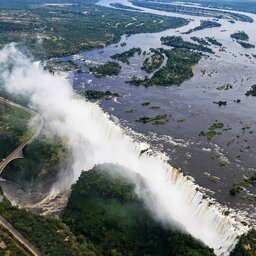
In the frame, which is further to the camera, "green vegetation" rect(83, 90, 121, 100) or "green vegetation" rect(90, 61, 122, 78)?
"green vegetation" rect(90, 61, 122, 78)

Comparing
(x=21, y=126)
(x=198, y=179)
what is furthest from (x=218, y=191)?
(x=21, y=126)

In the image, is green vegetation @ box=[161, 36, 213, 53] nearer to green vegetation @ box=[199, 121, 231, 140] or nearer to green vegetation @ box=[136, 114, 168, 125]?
green vegetation @ box=[136, 114, 168, 125]

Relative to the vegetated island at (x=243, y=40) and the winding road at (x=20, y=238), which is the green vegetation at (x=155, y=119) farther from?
the vegetated island at (x=243, y=40)

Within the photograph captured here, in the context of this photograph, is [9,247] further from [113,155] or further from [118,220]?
[113,155]

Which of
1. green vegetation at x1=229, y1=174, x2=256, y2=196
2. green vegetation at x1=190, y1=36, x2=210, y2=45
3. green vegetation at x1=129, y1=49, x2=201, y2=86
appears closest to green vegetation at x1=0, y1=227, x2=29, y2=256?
green vegetation at x1=229, y1=174, x2=256, y2=196

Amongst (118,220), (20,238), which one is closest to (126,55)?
(118,220)

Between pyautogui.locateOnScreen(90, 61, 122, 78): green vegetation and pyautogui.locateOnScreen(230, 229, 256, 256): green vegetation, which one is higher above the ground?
pyautogui.locateOnScreen(230, 229, 256, 256): green vegetation

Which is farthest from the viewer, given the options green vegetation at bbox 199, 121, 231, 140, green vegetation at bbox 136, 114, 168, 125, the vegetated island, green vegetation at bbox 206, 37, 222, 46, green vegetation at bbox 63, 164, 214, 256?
green vegetation at bbox 206, 37, 222, 46
